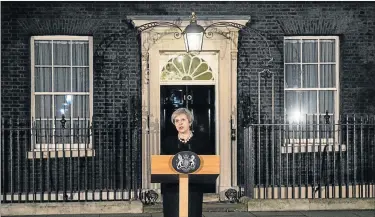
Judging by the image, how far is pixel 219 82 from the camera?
12.3m

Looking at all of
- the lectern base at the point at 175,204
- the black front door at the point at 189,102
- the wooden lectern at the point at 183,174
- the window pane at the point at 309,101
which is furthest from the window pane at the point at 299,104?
the wooden lectern at the point at 183,174

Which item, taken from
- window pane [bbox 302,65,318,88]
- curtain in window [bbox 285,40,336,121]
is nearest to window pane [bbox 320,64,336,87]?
curtain in window [bbox 285,40,336,121]

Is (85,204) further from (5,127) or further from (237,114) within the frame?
(237,114)

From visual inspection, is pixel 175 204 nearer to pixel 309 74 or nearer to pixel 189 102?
pixel 189 102

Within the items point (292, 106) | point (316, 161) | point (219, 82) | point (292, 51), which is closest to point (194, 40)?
point (219, 82)

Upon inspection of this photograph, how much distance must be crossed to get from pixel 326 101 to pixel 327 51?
0.98 m

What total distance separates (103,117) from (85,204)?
1.95 metres

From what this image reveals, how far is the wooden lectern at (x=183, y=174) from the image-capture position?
6.66 meters

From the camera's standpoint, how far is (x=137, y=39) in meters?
12.2

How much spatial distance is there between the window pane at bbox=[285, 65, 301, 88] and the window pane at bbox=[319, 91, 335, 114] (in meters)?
0.52

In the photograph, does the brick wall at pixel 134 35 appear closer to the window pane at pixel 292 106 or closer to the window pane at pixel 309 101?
the window pane at pixel 292 106

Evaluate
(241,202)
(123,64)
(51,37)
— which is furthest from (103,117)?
(241,202)

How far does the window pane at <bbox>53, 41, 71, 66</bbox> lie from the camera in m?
12.4

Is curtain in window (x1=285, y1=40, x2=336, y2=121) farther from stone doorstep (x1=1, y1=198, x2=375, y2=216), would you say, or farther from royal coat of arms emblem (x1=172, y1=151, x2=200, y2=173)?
royal coat of arms emblem (x1=172, y1=151, x2=200, y2=173)
